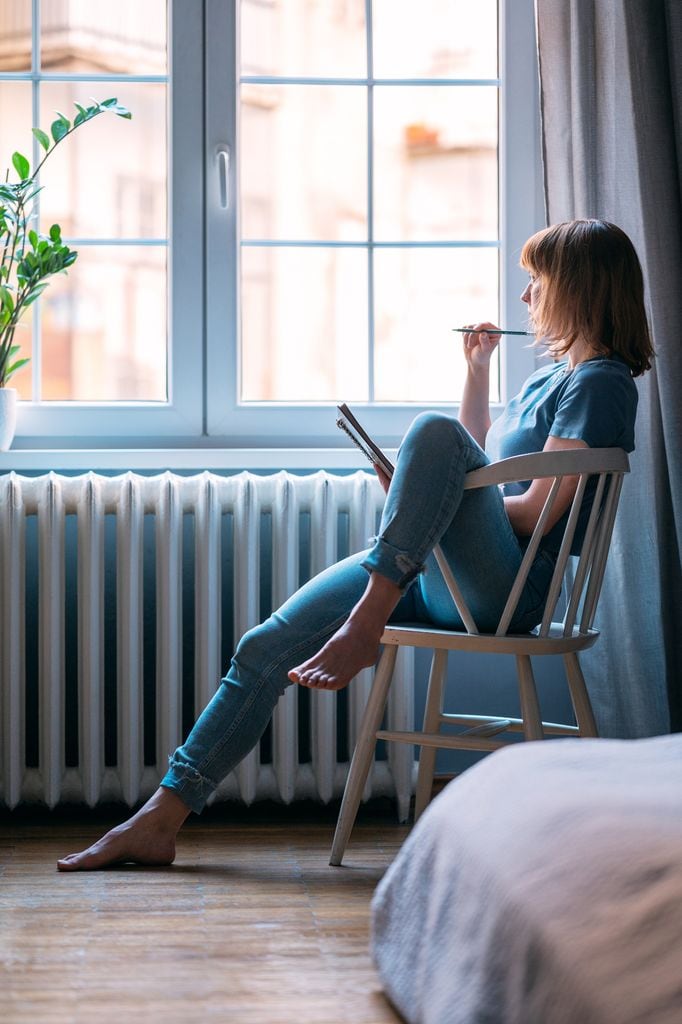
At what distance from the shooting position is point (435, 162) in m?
2.53

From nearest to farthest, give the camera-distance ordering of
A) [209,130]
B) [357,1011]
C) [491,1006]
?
[491,1006], [357,1011], [209,130]

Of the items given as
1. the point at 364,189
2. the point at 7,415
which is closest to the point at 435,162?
the point at 364,189

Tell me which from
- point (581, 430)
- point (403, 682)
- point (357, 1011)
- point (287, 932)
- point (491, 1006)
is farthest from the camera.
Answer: point (403, 682)

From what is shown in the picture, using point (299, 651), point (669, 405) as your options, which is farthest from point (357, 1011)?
point (669, 405)

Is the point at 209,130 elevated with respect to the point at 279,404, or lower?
elevated

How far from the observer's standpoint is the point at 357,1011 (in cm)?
132

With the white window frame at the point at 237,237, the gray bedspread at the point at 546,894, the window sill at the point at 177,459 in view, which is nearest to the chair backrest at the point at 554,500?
the gray bedspread at the point at 546,894

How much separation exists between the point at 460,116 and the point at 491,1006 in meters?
2.03

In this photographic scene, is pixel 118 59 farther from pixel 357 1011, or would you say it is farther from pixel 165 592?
pixel 357 1011

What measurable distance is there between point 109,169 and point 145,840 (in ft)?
4.64

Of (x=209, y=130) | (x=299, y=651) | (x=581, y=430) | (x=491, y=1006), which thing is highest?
(x=209, y=130)

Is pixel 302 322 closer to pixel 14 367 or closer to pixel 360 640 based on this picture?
pixel 14 367

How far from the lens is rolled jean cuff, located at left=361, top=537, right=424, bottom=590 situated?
1.67 m

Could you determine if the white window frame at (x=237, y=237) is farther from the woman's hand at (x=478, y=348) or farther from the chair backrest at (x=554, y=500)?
the chair backrest at (x=554, y=500)
